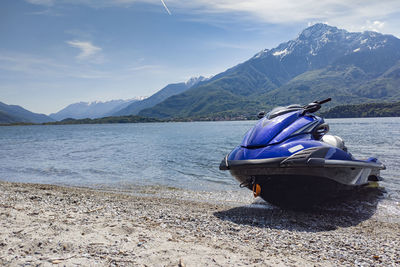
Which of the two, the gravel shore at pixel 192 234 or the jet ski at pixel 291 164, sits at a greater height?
the jet ski at pixel 291 164

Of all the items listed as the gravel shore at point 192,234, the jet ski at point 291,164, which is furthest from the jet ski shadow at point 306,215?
the jet ski at point 291,164

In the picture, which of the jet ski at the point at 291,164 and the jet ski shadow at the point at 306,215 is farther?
the jet ski shadow at the point at 306,215

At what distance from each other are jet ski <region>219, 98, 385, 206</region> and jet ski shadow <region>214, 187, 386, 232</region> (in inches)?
20.1

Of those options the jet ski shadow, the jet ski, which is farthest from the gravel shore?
the jet ski

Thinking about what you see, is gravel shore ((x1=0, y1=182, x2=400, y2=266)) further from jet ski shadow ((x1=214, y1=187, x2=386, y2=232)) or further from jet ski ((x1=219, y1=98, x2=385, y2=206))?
jet ski ((x1=219, y1=98, x2=385, y2=206))

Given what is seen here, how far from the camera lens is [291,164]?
6727 millimetres

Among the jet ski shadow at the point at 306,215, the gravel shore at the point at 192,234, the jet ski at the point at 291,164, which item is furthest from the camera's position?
the jet ski shadow at the point at 306,215

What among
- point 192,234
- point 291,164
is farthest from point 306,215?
point 192,234

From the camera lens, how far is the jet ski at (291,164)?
22.5 feet

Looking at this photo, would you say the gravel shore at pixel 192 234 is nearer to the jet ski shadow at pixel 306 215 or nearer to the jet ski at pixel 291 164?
the jet ski shadow at pixel 306 215

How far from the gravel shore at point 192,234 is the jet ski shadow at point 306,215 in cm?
3

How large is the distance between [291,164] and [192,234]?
2.85m

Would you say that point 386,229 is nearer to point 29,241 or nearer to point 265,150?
point 265,150

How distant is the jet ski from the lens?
22.5 ft
